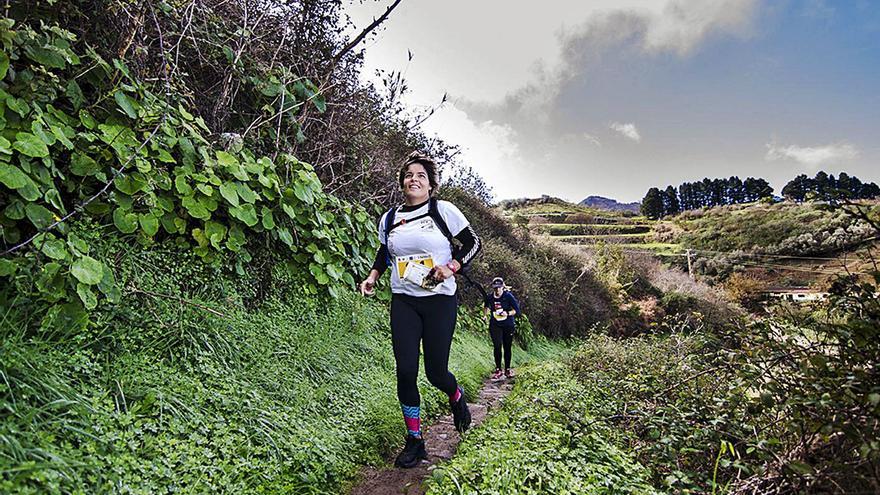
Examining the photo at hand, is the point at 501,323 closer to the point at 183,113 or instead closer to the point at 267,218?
the point at 267,218

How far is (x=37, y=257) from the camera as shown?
239 centimetres

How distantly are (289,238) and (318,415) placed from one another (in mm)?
1756

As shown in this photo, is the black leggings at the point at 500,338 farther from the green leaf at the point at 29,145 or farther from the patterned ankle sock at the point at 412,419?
the green leaf at the point at 29,145

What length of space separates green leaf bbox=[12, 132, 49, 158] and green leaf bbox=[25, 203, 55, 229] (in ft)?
0.96

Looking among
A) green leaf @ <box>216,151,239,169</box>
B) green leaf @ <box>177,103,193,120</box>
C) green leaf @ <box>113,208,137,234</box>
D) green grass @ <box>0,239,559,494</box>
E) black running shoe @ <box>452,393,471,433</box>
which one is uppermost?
green leaf @ <box>177,103,193,120</box>

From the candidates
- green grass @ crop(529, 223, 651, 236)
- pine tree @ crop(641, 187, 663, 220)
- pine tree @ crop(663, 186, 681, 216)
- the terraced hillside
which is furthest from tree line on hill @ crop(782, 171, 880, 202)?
pine tree @ crop(641, 187, 663, 220)

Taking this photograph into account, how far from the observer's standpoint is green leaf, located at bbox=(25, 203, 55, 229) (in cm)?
241

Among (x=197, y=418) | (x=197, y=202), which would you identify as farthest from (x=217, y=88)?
(x=197, y=418)

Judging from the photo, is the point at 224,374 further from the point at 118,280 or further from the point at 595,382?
the point at 595,382

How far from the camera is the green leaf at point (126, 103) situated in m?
3.07

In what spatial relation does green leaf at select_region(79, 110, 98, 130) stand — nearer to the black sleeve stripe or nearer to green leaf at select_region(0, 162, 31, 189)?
green leaf at select_region(0, 162, 31, 189)

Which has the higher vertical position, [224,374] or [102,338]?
[102,338]

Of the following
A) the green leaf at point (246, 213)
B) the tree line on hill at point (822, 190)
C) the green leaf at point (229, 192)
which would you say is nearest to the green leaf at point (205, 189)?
the green leaf at point (229, 192)

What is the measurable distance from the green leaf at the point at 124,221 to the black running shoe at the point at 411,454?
8.27 feet
